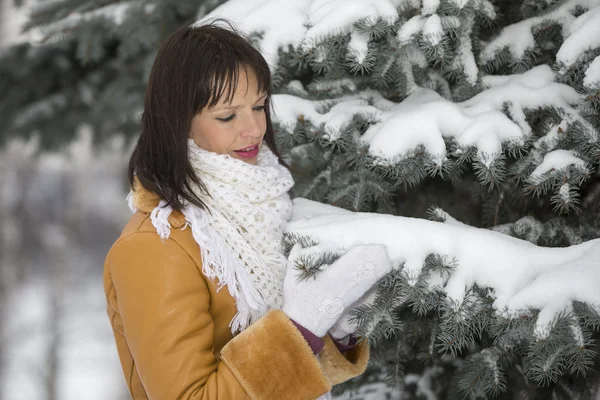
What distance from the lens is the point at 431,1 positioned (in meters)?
1.55

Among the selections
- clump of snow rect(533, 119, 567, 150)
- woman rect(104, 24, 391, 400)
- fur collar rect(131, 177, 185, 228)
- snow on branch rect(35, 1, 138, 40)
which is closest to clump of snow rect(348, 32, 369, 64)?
woman rect(104, 24, 391, 400)

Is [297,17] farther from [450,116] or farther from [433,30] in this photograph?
[450,116]

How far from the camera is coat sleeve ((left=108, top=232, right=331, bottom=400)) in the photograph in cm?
124

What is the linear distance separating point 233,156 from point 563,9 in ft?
3.47

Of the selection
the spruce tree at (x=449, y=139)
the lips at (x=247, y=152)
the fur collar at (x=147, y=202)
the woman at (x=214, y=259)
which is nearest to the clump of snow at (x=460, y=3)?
the spruce tree at (x=449, y=139)

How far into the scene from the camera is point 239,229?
1436 millimetres

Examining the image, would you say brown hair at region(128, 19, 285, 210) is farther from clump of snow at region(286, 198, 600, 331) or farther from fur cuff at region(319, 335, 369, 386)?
fur cuff at region(319, 335, 369, 386)

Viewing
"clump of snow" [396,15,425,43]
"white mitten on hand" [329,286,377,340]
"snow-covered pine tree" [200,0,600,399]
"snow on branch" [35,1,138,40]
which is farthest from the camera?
"snow on branch" [35,1,138,40]

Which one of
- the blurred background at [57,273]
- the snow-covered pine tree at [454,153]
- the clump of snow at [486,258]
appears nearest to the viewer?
the clump of snow at [486,258]

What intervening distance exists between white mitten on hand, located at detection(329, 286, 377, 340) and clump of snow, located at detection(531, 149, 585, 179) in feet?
1.59

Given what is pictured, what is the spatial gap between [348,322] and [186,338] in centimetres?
42

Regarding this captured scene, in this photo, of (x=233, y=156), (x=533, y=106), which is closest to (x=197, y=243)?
(x=233, y=156)

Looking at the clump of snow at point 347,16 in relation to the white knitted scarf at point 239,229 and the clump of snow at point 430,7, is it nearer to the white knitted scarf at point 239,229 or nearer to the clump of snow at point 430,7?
the clump of snow at point 430,7

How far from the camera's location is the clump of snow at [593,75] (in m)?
1.41
